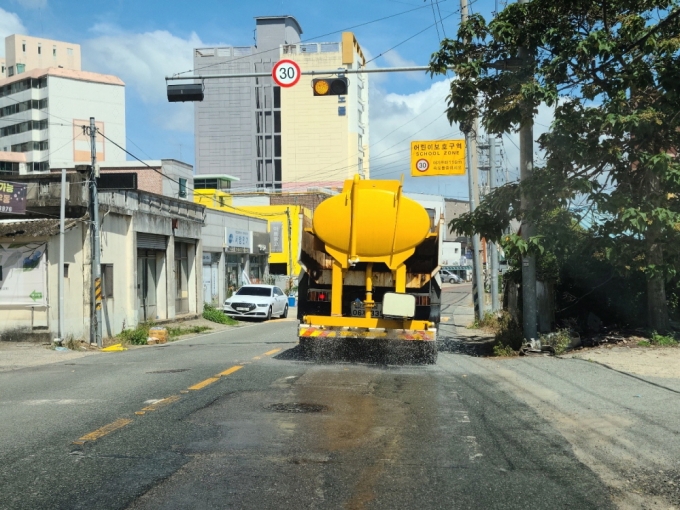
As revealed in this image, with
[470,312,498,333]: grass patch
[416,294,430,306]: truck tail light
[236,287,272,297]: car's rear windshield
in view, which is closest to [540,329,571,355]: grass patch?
[416,294,430,306]: truck tail light

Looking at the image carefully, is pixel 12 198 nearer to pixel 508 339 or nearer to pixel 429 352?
pixel 429 352

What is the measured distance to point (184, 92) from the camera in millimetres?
14273

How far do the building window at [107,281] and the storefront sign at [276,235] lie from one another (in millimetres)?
25798

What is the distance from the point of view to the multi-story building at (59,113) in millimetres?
79812

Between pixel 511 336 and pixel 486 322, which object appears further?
pixel 486 322

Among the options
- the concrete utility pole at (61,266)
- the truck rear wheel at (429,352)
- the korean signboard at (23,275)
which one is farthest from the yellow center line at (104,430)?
the korean signboard at (23,275)

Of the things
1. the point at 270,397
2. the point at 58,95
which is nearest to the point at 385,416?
the point at 270,397

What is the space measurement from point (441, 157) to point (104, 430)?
18.9 metres

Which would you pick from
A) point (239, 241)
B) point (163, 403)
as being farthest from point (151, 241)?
point (163, 403)

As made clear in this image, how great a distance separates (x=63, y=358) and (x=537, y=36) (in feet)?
41.3

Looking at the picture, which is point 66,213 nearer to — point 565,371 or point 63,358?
point 63,358

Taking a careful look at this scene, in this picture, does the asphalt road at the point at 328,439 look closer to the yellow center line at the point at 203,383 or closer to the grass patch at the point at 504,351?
the yellow center line at the point at 203,383

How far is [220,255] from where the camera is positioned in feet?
134

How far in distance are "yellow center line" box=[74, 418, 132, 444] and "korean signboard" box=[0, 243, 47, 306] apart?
14.8 meters
